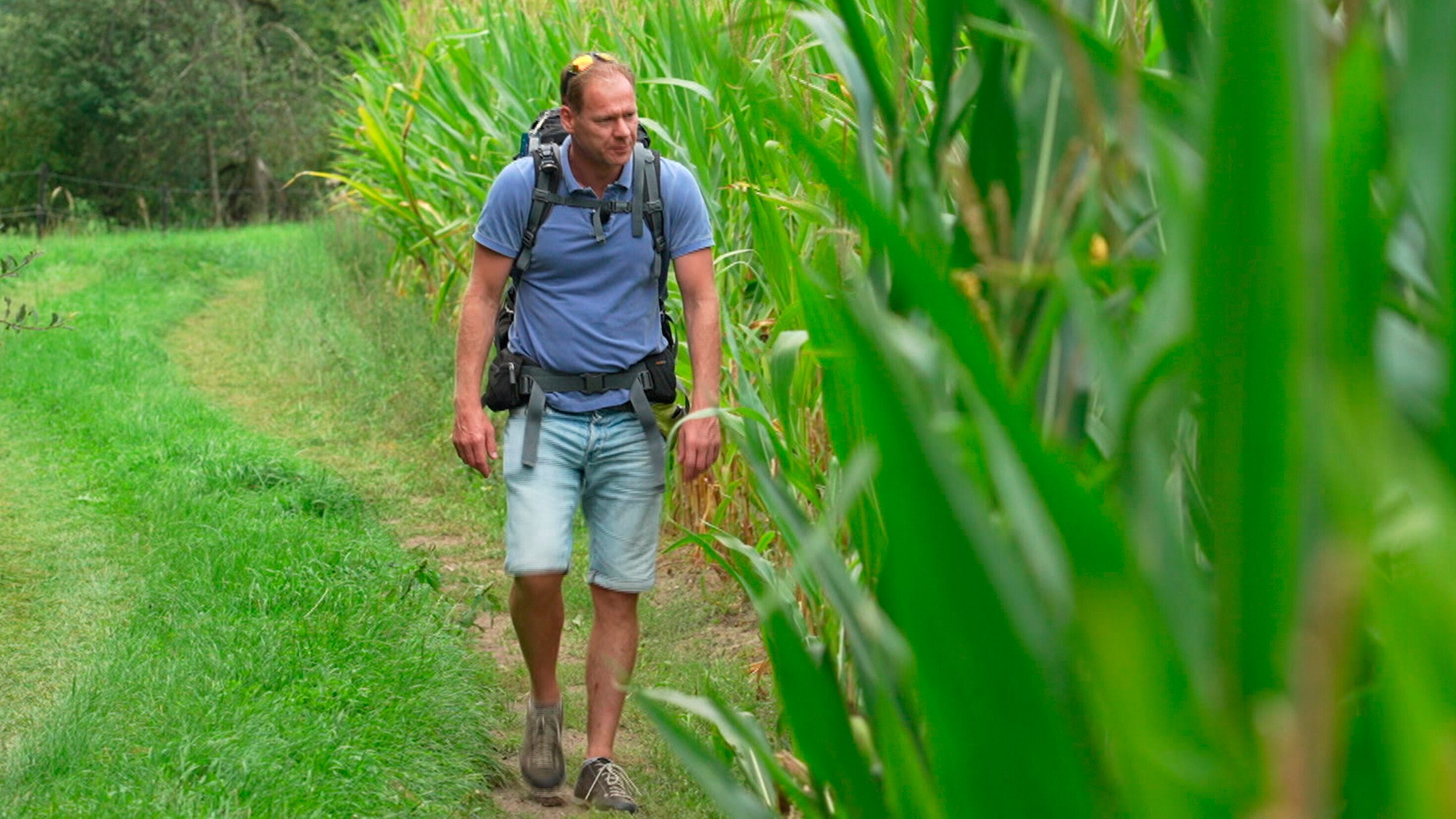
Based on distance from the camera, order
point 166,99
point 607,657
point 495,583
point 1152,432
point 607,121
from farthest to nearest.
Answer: point 166,99, point 495,583, point 607,657, point 607,121, point 1152,432

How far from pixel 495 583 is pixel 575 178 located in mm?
1359

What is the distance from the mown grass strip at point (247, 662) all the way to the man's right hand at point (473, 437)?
24.9 inches

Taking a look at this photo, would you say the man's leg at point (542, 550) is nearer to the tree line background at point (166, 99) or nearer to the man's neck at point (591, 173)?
the man's neck at point (591, 173)

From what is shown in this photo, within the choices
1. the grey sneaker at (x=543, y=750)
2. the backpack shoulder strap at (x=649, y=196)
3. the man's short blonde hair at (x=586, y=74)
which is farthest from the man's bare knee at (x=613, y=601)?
the man's short blonde hair at (x=586, y=74)

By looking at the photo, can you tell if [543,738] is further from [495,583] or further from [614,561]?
[495,583]

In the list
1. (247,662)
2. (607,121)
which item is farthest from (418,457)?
(607,121)

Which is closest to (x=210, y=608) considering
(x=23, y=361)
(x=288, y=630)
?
(x=288, y=630)

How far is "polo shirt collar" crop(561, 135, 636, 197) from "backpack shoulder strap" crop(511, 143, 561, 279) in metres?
0.01

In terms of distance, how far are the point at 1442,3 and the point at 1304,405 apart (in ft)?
0.92

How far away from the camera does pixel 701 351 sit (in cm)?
412

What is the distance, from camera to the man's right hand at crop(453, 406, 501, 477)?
4203 mm

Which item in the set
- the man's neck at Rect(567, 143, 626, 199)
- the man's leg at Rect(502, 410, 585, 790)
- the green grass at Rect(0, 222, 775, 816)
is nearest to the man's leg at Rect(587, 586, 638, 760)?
Answer: the man's leg at Rect(502, 410, 585, 790)

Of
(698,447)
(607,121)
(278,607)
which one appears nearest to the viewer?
(607,121)

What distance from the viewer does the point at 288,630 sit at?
4867 millimetres
